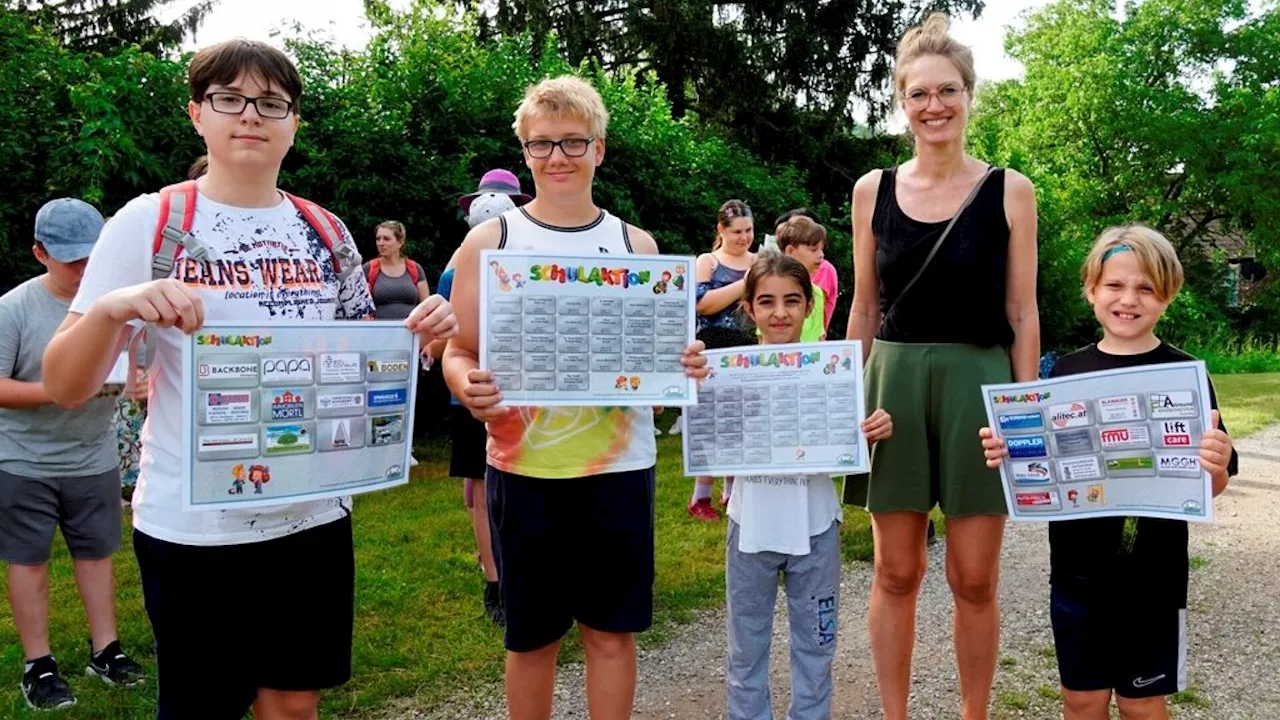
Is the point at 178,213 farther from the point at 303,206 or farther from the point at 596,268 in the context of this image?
the point at 596,268

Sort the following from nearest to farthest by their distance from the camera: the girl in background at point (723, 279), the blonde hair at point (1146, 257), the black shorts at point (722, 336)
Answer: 1. the blonde hair at point (1146, 257)
2. the black shorts at point (722, 336)
3. the girl in background at point (723, 279)

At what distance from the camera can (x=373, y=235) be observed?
32.2 feet

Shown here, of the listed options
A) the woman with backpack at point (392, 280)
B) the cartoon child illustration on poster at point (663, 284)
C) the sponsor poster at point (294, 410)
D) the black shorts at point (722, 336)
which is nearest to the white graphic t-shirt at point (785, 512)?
the cartoon child illustration on poster at point (663, 284)

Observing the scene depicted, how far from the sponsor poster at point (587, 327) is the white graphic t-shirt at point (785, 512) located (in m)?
0.67

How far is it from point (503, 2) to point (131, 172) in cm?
1277

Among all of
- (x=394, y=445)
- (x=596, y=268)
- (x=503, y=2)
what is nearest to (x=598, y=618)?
(x=394, y=445)

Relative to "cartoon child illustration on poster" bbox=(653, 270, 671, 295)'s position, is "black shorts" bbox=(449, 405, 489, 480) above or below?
below

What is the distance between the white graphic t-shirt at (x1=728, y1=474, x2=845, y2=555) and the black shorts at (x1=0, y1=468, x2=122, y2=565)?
290 centimetres

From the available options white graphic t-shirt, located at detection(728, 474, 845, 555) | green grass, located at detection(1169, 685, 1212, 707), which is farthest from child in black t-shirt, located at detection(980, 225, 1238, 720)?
green grass, located at detection(1169, 685, 1212, 707)

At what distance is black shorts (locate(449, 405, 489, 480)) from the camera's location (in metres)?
4.79

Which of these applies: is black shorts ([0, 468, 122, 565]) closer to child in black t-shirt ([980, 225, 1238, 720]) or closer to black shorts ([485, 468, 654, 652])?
black shorts ([485, 468, 654, 652])

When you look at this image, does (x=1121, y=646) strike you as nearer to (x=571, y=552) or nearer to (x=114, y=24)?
(x=571, y=552)

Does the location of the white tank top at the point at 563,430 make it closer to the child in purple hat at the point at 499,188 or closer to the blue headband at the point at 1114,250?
the blue headband at the point at 1114,250

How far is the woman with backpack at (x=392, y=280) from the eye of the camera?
8570 millimetres
